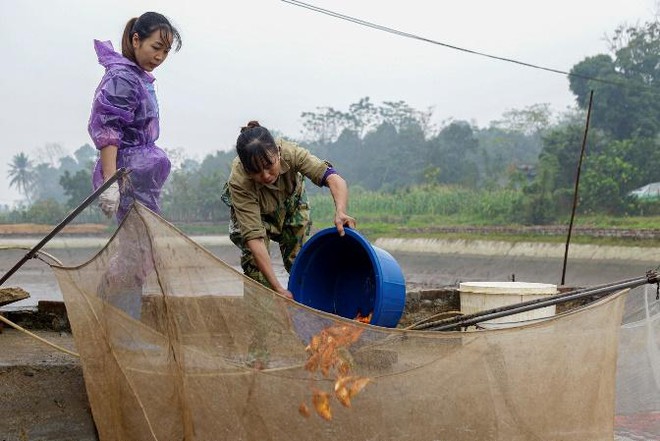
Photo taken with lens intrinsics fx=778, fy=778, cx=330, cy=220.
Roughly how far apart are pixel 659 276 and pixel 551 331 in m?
0.69

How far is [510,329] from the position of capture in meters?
2.48

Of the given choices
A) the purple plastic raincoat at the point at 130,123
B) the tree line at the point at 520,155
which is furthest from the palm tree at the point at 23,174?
the purple plastic raincoat at the point at 130,123

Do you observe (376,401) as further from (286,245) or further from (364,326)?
(286,245)

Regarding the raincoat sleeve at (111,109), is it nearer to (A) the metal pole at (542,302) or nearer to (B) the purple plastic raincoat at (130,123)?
(B) the purple plastic raincoat at (130,123)

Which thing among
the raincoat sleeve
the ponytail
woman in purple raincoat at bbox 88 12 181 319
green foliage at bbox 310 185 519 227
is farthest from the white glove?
green foliage at bbox 310 185 519 227

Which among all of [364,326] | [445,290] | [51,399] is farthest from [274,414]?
[445,290]

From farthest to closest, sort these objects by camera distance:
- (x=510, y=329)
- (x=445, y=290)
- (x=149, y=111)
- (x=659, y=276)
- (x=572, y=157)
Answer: (x=572, y=157), (x=445, y=290), (x=149, y=111), (x=659, y=276), (x=510, y=329)

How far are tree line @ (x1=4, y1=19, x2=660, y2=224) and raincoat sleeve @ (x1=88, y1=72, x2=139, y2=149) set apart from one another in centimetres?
883

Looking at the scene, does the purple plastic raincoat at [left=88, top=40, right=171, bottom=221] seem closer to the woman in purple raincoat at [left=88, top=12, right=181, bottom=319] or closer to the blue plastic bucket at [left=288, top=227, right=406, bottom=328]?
the woman in purple raincoat at [left=88, top=12, right=181, bottom=319]

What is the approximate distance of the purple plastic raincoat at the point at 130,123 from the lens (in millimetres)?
3521

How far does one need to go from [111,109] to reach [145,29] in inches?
15.8

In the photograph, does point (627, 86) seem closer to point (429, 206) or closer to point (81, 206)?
point (429, 206)

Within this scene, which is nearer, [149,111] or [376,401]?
[376,401]

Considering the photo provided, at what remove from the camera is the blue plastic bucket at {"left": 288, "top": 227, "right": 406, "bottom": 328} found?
3227 millimetres
